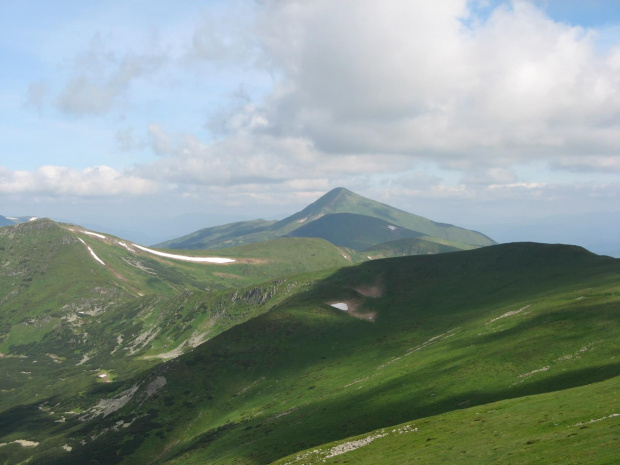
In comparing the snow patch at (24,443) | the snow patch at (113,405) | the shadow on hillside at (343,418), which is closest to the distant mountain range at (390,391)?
the shadow on hillside at (343,418)

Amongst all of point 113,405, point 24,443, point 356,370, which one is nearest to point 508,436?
point 356,370

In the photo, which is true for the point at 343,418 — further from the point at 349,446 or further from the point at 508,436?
the point at 508,436

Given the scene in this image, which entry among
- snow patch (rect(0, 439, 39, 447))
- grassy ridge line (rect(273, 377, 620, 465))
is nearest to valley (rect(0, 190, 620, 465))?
grassy ridge line (rect(273, 377, 620, 465))

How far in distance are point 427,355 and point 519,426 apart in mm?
64231

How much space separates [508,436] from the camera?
50.2m

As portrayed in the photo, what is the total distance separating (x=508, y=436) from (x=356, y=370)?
81.3 metres

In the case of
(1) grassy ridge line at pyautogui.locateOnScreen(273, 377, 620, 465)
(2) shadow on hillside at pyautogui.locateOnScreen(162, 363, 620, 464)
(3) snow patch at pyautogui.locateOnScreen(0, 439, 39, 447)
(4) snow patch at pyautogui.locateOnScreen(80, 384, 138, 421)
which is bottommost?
(3) snow patch at pyautogui.locateOnScreen(0, 439, 39, 447)

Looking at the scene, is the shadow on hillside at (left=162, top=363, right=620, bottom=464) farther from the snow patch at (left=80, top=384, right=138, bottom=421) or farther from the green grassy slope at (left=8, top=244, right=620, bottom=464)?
the snow patch at (left=80, top=384, right=138, bottom=421)

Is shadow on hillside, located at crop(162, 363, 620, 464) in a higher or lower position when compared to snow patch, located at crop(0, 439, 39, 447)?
higher

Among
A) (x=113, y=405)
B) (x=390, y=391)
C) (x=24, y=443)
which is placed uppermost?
(x=390, y=391)

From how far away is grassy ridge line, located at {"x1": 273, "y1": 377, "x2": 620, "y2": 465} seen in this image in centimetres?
4109

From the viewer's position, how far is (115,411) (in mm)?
148875

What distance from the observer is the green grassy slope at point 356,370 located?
83.4m

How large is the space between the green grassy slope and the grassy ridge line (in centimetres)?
1117
